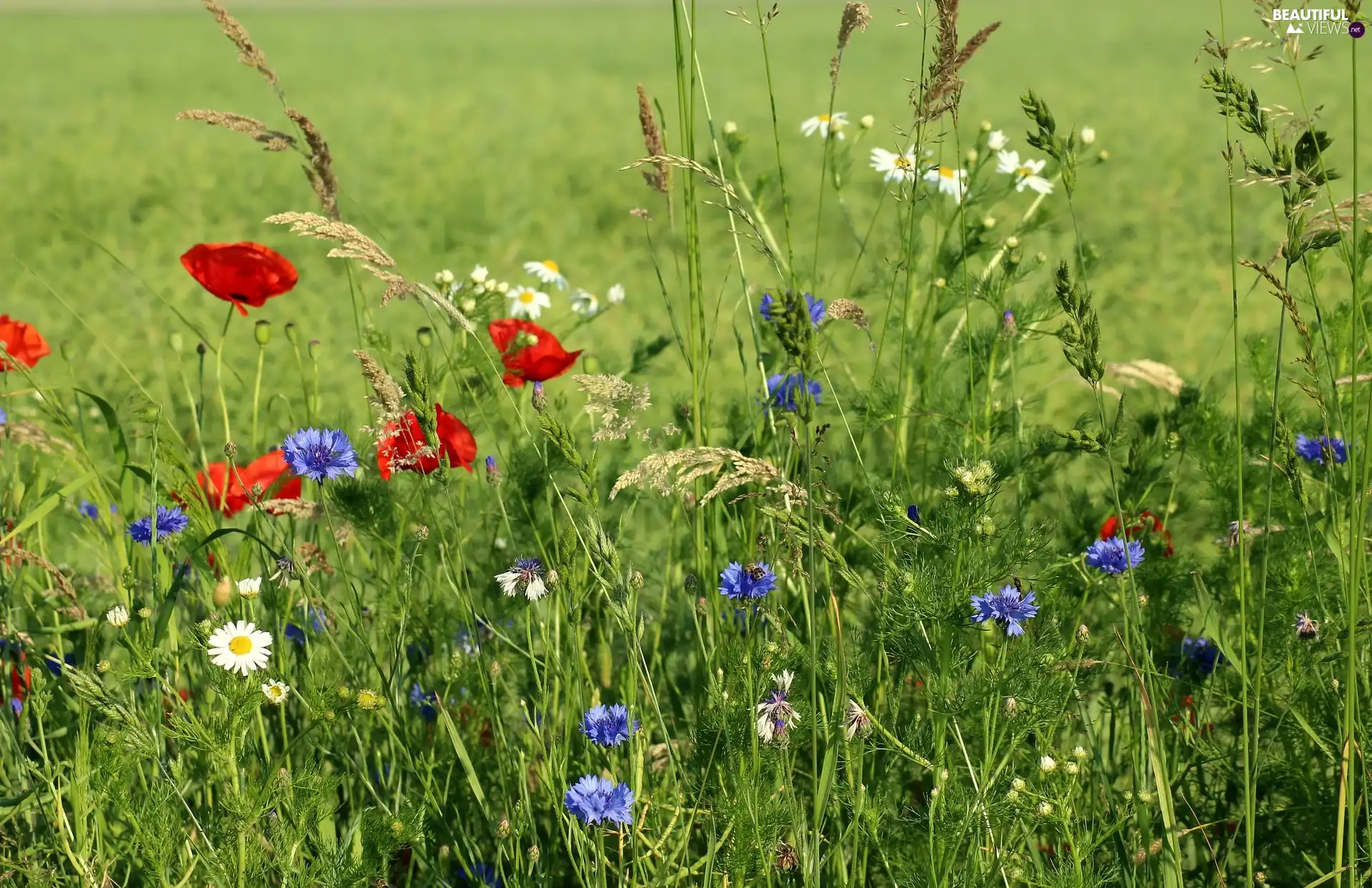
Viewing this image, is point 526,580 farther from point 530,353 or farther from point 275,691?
point 530,353

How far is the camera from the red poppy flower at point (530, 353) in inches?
67.2

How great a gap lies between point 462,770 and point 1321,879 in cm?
92

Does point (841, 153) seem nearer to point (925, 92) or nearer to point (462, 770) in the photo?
point (925, 92)

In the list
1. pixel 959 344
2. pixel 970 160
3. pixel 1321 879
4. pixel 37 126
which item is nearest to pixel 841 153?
pixel 970 160

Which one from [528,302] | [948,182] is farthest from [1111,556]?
[528,302]

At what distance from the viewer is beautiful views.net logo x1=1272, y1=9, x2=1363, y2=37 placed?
919 millimetres

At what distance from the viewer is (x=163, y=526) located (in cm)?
142

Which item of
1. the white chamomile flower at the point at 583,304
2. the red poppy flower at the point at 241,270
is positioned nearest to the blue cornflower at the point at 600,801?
the red poppy flower at the point at 241,270

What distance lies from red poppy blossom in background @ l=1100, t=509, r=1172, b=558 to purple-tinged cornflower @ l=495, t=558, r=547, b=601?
731 millimetres

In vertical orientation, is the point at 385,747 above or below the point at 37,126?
below

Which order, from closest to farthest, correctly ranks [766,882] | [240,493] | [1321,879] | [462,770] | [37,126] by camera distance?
1. [1321,879]
2. [766,882]
3. [462,770]
4. [240,493]
5. [37,126]

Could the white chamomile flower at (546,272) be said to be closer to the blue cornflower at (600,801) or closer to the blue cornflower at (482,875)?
the blue cornflower at (482,875)

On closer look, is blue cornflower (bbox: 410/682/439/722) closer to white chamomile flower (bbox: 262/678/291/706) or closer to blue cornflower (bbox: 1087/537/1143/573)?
white chamomile flower (bbox: 262/678/291/706)

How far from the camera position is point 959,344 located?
187cm
